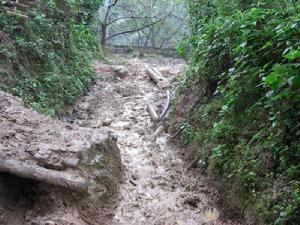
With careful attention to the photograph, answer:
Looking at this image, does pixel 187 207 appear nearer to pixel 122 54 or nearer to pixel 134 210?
pixel 134 210

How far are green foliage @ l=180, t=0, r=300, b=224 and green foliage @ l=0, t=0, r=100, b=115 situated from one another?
2972mm

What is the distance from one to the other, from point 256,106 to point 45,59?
4992mm

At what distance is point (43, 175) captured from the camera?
11.2 ft

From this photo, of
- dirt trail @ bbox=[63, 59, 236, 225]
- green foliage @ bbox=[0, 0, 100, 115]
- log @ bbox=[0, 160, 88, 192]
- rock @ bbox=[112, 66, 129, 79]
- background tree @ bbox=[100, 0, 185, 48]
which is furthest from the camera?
background tree @ bbox=[100, 0, 185, 48]

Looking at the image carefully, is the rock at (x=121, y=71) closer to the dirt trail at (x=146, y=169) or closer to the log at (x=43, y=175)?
the dirt trail at (x=146, y=169)

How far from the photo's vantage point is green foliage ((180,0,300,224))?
3.32m

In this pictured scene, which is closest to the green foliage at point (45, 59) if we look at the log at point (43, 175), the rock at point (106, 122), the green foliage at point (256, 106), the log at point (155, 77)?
the rock at point (106, 122)

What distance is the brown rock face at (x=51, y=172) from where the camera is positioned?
3322 mm

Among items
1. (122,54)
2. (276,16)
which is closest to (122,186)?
(276,16)

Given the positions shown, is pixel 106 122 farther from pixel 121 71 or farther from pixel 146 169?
pixel 121 71

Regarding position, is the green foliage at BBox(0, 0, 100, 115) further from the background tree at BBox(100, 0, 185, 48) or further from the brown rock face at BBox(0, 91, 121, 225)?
the background tree at BBox(100, 0, 185, 48)

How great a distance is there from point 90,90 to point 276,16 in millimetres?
6095

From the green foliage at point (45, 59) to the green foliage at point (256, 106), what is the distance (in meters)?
2.97

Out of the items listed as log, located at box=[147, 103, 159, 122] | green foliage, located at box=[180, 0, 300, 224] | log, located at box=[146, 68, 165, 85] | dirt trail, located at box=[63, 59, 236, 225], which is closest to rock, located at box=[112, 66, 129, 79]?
log, located at box=[146, 68, 165, 85]
